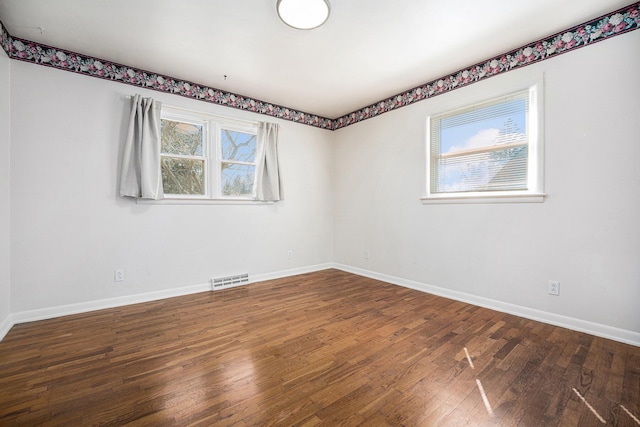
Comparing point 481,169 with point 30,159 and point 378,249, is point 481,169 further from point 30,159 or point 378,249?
point 30,159

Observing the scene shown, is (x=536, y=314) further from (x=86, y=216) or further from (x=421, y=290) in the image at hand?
(x=86, y=216)

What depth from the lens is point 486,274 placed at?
117 inches

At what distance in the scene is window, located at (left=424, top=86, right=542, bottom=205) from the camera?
2.71 metres

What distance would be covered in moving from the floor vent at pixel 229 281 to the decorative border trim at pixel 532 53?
3241 millimetres

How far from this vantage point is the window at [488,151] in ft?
8.91

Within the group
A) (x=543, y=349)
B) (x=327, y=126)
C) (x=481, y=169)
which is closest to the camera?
(x=543, y=349)

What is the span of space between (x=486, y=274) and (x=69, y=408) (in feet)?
11.7

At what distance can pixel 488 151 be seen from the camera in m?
3.02

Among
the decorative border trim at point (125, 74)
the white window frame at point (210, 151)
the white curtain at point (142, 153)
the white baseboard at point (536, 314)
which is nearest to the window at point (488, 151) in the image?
the white baseboard at point (536, 314)

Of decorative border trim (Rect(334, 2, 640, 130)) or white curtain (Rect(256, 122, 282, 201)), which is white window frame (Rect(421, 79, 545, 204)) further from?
white curtain (Rect(256, 122, 282, 201))

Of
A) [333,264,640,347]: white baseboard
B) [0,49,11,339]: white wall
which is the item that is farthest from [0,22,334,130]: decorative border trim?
[333,264,640,347]: white baseboard

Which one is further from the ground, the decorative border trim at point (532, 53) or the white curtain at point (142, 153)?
the decorative border trim at point (532, 53)

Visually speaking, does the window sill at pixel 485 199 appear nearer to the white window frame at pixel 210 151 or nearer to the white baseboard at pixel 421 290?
the white baseboard at pixel 421 290

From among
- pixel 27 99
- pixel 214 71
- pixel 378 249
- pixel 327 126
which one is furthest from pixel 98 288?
pixel 327 126
